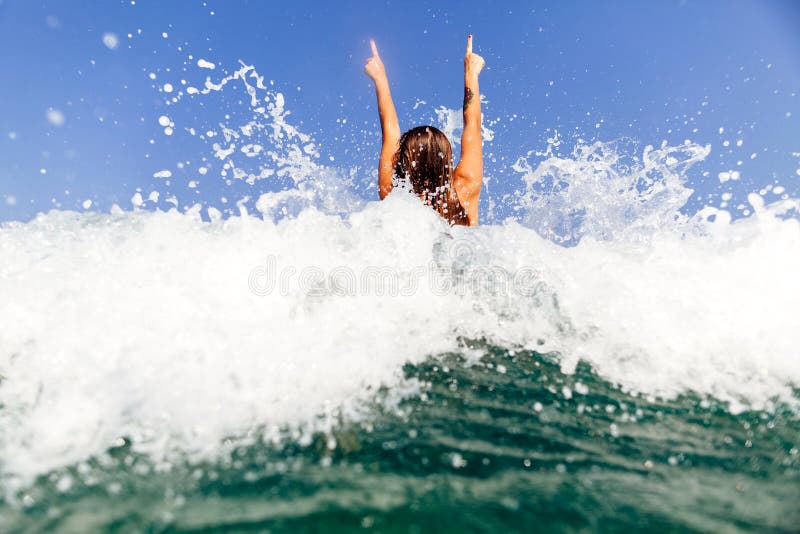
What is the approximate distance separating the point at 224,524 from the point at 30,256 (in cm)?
348

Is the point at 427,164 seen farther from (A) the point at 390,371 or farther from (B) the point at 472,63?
(A) the point at 390,371

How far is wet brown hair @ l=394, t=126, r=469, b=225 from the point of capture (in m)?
4.45

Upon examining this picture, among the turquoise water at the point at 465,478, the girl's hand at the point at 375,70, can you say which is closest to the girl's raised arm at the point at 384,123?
the girl's hand at the point at 375,70

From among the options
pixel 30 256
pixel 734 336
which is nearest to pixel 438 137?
pixel 734 336

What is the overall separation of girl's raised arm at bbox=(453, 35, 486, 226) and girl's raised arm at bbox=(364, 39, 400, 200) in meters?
0.67

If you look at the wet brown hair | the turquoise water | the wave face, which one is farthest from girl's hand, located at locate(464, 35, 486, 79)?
the turquoise water

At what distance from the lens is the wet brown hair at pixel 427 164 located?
445 centimetres

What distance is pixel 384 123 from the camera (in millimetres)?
4930

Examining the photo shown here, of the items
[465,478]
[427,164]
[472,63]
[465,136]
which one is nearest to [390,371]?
[465,478]

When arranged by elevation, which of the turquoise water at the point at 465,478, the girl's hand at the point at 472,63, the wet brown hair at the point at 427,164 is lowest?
the turquoise water at the point at 465,478

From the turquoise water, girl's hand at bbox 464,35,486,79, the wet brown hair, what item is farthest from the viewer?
girl's hand at bbox 464,35,486,79

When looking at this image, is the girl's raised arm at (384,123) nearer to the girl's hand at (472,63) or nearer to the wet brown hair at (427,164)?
the wet brown hair at (427,164)

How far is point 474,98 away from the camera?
15.1 feet

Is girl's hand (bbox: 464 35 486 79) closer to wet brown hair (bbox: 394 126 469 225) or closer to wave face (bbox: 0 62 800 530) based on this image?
wet brown hair (bbox: 394 126 469 225)
